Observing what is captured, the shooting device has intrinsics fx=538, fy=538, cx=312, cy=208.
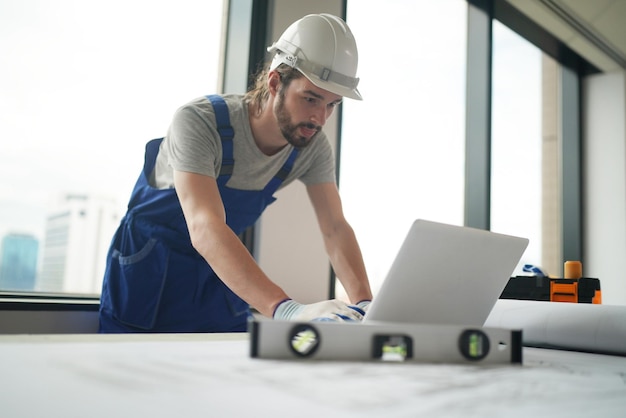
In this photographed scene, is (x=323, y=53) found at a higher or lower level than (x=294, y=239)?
higher

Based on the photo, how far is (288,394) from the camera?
18.6 inches

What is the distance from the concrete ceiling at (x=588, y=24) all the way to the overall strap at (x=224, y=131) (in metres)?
2.56

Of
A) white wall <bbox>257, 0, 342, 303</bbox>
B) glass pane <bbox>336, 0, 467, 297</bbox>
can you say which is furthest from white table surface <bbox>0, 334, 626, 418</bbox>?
glass pane <bbox>336, 0, 467, 297</bbox>

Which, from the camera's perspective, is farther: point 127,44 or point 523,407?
point 127,44

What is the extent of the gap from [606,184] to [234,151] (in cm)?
370

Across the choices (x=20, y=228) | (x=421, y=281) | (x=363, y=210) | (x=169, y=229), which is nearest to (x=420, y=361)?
(x=421, y=281)

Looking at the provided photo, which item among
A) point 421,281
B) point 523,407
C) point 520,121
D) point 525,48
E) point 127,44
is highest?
point 525,48

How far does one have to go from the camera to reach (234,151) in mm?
1648

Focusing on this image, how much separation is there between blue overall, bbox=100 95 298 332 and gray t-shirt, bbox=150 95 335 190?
3 centimetres

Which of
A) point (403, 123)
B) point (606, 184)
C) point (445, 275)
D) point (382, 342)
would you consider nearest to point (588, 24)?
point (606, 184)

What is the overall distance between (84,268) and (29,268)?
288 mm

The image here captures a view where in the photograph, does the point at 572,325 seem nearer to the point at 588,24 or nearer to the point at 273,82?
the point at 273,82

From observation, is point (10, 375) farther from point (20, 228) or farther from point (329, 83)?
point (20, 228)

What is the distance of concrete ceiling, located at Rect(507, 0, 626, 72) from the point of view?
11.5 feet
